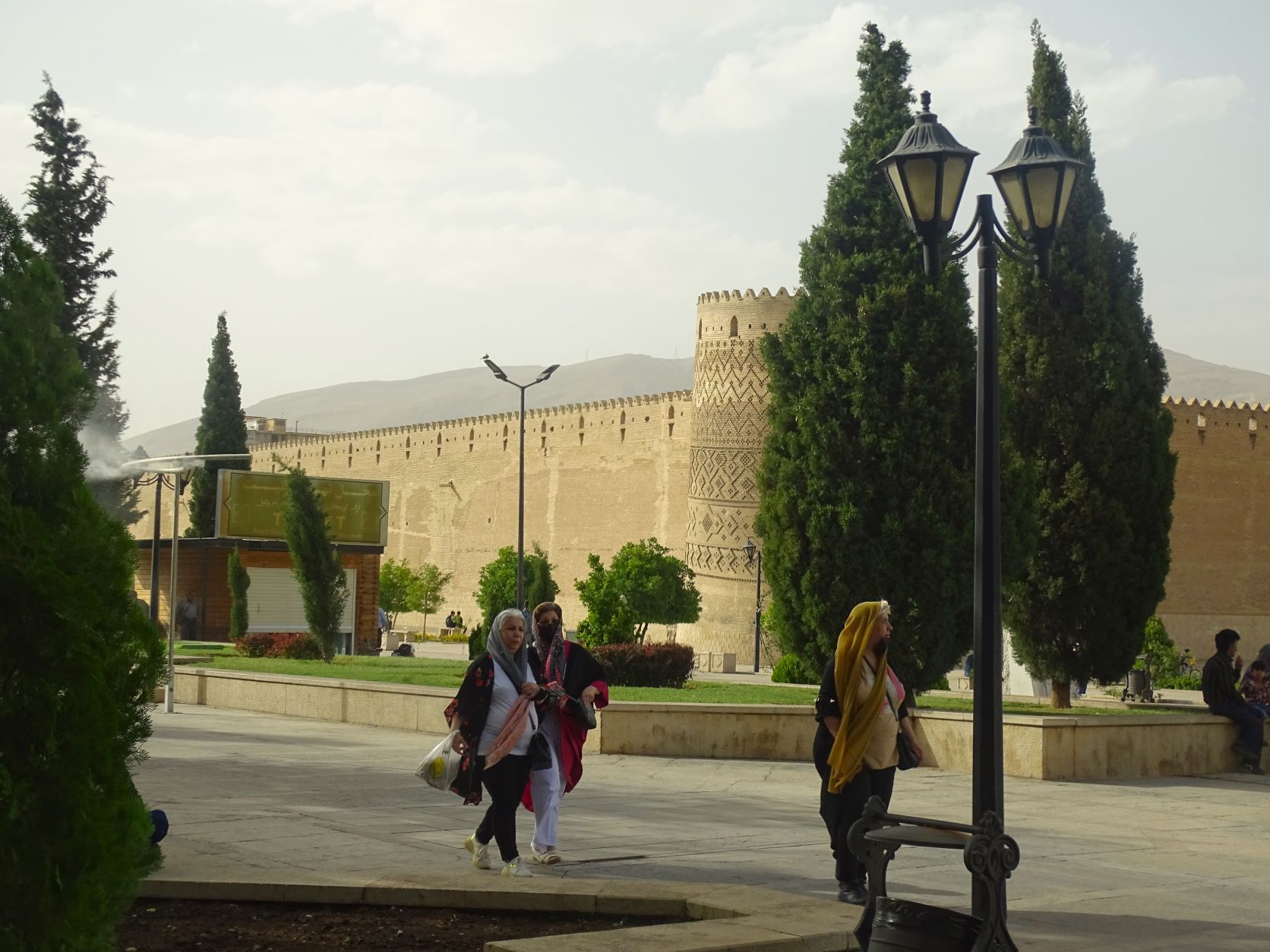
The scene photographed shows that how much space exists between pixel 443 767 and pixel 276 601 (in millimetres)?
26273

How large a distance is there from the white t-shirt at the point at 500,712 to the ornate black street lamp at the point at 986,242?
1.72m

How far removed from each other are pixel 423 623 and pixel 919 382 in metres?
38.7

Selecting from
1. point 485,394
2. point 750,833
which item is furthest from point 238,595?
point 485,394

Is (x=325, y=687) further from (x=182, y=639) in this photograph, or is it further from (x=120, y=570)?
(x=182, y=639)

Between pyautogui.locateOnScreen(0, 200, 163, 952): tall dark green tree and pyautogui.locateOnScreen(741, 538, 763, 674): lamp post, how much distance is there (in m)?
27.1

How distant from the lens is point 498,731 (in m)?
5.95

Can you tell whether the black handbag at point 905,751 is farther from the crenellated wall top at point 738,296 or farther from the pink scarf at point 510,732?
the crenellated wall top at point 738,296

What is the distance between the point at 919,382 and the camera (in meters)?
12.6

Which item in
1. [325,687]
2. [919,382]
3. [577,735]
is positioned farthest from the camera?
[325,687]

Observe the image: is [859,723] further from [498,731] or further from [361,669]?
[361,669]

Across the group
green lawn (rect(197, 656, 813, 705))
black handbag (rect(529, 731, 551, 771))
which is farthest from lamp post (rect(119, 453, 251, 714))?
black handbag (rect(529, 731, 551, 771))

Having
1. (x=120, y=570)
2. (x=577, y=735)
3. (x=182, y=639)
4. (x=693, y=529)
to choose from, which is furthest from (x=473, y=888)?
(x=693, y=529)

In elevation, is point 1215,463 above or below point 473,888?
above

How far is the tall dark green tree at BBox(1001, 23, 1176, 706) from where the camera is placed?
539 inches
